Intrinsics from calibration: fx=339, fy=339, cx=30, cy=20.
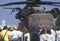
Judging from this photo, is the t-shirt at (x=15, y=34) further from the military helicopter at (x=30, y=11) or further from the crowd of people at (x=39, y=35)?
the military helicopter at (x=30, y=11)

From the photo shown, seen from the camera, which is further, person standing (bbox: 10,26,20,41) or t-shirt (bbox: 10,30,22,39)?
t-shirt (bbox: 10,30,22,39)

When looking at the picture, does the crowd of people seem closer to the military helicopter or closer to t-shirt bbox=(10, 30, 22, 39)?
t-shirt bbox=(10, 30, 22, 39)

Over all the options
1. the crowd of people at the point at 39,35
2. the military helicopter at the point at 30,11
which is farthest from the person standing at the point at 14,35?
the military helicopter at the point at 30,11

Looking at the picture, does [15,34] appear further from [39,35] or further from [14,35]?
[39,35]

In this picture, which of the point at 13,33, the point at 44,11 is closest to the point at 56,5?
the point at 44,11

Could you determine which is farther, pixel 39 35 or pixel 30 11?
pixel 30 11

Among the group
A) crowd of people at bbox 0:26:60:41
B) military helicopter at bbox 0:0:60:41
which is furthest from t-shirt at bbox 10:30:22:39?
military helicopter at bbox 0:0:60:41

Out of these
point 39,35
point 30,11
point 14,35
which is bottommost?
point 14,35

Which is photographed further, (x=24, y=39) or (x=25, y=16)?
(x=24, y=39)

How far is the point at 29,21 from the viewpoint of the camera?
695 centimetres

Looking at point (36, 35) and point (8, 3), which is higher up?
point (8, 3)

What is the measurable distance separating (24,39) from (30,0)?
1111 mm

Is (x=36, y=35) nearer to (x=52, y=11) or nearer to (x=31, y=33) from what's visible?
(x=31, y=33)

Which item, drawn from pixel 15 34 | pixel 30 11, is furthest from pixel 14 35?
pixel 30 11
